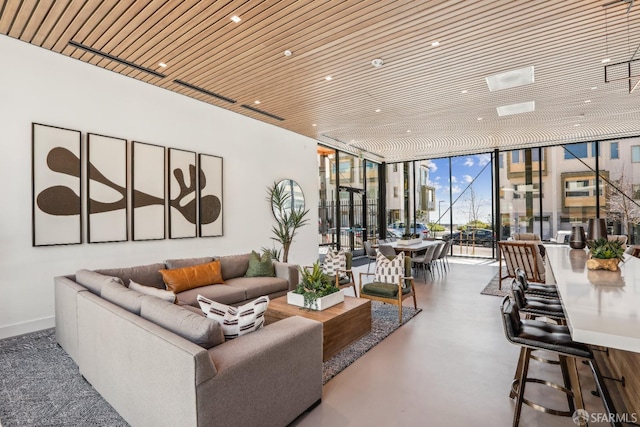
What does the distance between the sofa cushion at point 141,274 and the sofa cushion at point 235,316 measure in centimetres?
221

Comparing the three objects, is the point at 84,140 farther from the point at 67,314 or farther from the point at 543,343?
the point at 543,343

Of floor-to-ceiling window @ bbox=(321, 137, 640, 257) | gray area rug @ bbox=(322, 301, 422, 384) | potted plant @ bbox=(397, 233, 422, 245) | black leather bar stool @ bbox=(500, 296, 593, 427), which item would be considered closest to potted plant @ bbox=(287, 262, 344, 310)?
gray area rug @ bbox=(322, 301, 422, 384)

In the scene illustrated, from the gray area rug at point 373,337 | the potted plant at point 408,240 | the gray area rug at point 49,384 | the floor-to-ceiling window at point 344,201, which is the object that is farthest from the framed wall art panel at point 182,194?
the potted plant at point 408,240

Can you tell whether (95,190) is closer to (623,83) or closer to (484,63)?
(484,63)

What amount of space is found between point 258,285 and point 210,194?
7.09ft

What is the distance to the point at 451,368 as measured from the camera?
3168mm

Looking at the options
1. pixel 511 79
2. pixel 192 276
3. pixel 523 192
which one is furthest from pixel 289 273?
pixel 523 192

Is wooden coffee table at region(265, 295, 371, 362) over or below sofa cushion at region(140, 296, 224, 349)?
below

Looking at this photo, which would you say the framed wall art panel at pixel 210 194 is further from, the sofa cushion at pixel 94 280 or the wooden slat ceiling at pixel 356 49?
the sofa cushion at pixel 94 280

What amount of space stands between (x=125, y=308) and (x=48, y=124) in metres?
3.15

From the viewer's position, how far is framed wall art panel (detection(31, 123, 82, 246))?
403cm

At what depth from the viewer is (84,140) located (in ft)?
14.6

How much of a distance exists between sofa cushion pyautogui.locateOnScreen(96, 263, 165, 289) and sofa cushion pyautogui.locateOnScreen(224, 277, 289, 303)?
0.95 metres

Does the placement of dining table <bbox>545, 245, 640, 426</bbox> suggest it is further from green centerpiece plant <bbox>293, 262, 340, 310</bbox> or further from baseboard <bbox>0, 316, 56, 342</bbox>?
baseboard <bbox>0, 316, 56, 342</bbox>
